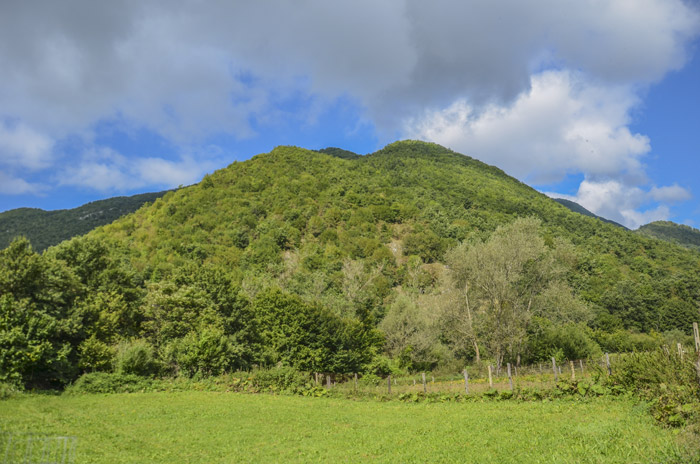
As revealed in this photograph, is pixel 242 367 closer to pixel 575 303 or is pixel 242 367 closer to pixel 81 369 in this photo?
pixel 81 369

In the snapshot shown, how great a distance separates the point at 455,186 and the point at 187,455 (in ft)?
463

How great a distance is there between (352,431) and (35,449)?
11024mm

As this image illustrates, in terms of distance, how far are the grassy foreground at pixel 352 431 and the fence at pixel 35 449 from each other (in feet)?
1.84

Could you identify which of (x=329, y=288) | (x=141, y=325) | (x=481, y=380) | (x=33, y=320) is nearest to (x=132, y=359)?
(x=33, y=320)

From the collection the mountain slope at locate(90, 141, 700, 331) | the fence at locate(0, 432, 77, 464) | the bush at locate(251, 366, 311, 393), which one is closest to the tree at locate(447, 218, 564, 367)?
the bush at locate(251, 366, 311, 393)

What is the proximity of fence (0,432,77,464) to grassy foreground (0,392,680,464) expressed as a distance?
56 centimetres

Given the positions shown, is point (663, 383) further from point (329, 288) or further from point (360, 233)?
point (360, 233)

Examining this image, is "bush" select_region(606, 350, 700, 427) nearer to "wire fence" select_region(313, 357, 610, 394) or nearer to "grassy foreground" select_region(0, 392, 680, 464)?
"grassy foreground" select_region(0, 392, 680, 464)

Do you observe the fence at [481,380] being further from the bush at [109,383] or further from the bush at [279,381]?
the bush at [109,383]

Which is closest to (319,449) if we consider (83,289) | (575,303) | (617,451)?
(617,451)

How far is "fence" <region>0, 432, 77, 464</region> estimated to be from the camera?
1067cm

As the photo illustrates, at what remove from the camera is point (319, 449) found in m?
13.7

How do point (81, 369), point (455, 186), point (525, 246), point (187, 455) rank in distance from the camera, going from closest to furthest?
1. point (187, 455)
2. point (81, 369)
3. point (525, 246)
4. point (455, 186)

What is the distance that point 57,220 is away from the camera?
153125 millimetres
